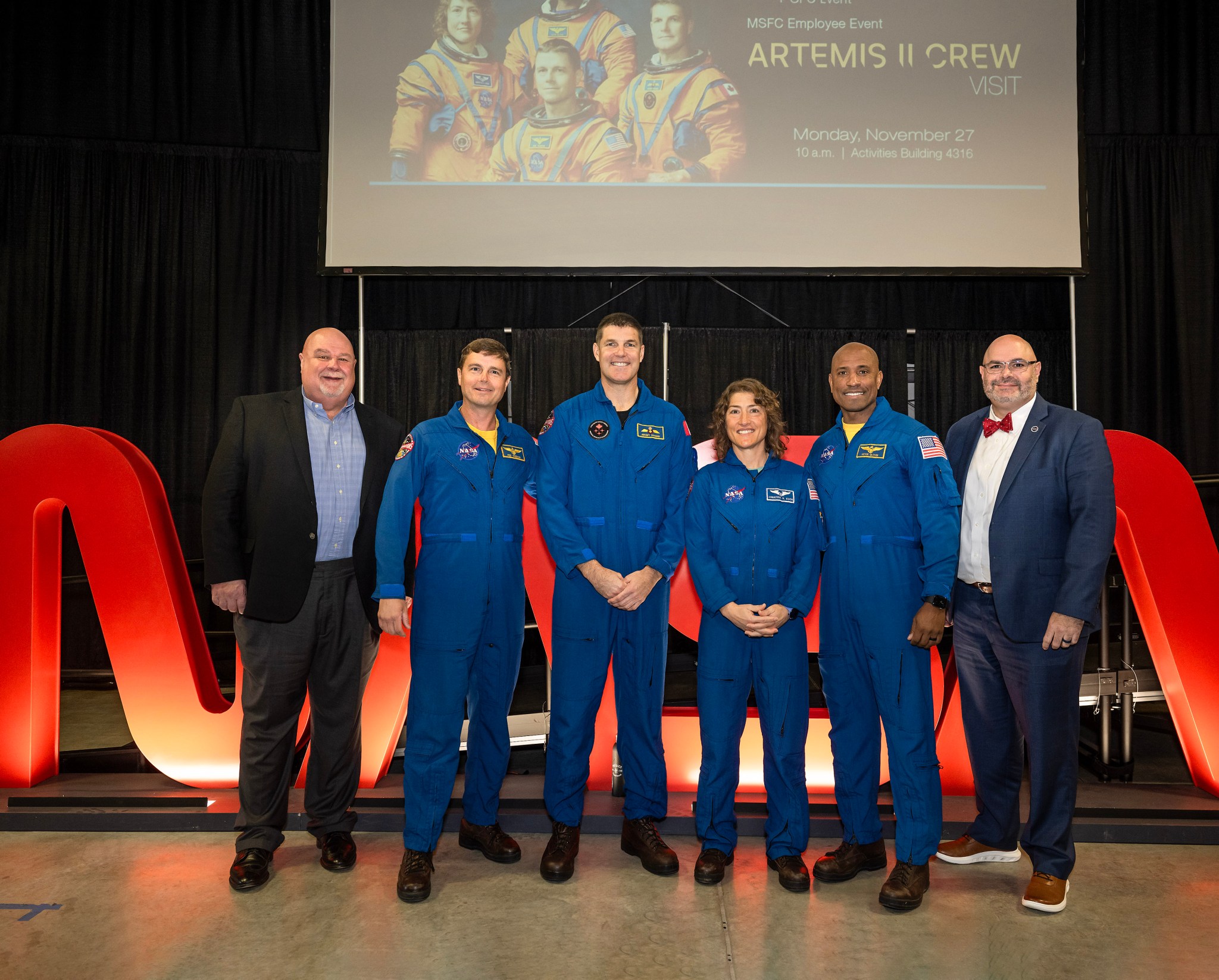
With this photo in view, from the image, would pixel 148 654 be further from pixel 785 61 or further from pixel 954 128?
pixel 954 128

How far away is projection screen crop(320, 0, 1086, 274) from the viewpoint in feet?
16.2

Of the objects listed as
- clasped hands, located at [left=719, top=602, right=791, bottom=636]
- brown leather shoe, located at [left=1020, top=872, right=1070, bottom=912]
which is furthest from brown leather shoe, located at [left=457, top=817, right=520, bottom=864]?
brown leather shoe, located at [left=1020, top=872, right=1070, bottom=912]

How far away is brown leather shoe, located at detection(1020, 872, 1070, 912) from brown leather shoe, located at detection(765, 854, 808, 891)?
0.64m

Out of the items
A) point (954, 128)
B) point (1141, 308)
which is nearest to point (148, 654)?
point (954, 128)

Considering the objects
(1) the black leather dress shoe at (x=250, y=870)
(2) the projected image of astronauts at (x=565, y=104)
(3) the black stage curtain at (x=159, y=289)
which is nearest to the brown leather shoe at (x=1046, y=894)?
(1) the black leather dress shoe at (x=250, y=870)

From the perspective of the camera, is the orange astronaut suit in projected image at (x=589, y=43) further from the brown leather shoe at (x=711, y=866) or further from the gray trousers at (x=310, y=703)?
the brown leather shoe at (x=711, y=866)

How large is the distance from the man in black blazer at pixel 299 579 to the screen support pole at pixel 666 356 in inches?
126

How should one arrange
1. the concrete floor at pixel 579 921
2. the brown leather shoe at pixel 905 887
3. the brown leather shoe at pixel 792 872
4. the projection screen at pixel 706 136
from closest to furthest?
the concrete floor at pixel 579 921 < the brown leather shoe at pixel 905 887 < the brown leather shoe at pixel 792 872 < the projection screen at pixel 706 136

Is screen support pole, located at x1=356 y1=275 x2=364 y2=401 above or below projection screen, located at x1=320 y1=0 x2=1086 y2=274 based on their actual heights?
below

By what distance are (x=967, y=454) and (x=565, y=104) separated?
11.6 ft

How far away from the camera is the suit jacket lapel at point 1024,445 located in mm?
2477

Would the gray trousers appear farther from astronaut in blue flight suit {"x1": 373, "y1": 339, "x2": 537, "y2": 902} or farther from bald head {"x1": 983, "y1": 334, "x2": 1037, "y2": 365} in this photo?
bald head {"x1": 983, "y1": 334, "x2": 1037, "y2": 365}

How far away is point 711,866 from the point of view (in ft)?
8.27

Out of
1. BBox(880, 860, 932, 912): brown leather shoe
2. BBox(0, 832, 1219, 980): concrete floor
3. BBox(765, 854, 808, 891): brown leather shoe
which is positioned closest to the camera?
BBox(0, 832, 1219, 980): concrete floor
